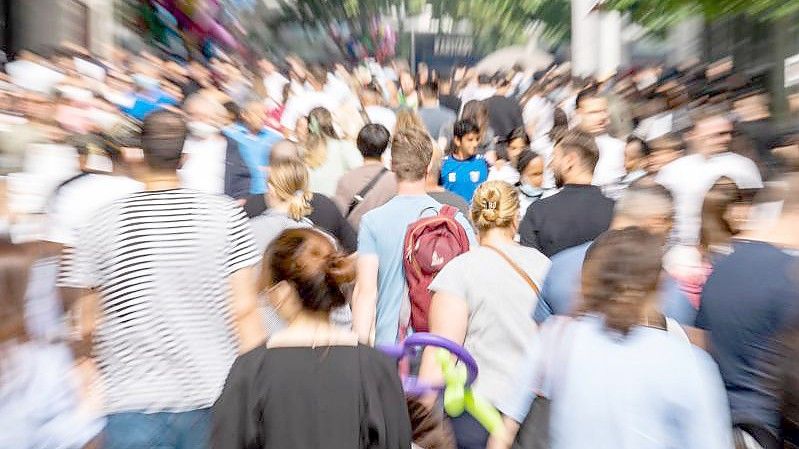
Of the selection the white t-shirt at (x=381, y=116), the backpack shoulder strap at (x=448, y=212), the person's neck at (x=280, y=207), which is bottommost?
→ the backpack shoulder strap at (x=448, y=212)

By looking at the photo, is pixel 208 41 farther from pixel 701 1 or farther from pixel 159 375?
pixel 159 375

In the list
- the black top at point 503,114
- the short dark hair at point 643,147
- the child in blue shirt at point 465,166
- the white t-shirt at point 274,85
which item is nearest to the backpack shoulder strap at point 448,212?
the child in blue shirt at point 465,166

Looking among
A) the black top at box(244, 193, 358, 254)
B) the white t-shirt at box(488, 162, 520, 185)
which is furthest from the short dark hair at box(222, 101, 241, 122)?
the black top at box(244, 193, 358, 254)

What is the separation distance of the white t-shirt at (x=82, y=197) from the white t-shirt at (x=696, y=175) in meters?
3.48

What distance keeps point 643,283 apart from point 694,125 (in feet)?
16.2

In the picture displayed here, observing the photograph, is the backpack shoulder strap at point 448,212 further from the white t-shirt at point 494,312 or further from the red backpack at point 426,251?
the white t-shirt at point 494,312

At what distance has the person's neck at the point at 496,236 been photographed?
4957mm

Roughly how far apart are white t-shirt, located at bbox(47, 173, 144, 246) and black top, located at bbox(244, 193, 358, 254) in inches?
31.0

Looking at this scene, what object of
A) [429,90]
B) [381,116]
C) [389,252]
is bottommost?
[389,252]

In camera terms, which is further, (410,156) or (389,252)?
(410,156)

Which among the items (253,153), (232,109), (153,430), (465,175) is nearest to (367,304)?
(153,430)

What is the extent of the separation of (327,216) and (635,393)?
10.3 feet

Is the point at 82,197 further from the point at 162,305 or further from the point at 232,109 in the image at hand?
the point at 232,109

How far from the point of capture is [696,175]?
25.5 feet
